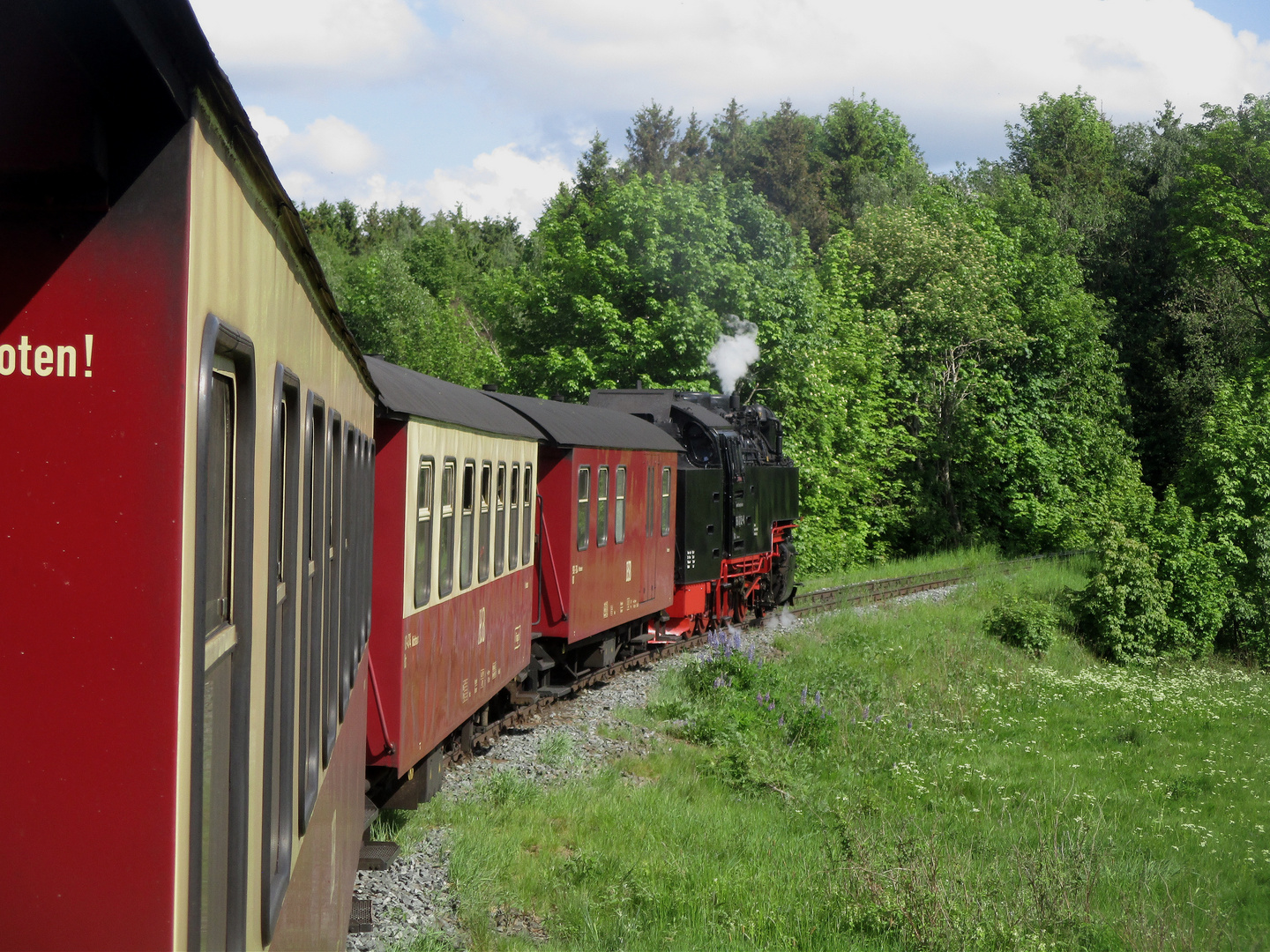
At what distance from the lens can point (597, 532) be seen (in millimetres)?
12742

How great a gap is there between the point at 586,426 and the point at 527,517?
2.28 meters

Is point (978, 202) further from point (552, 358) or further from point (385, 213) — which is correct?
point (385, 213)

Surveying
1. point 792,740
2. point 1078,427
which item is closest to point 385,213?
point 1078,427

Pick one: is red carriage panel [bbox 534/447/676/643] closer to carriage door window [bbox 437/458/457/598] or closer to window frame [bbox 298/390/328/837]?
carriage door window [bbox 437/458/457/598]

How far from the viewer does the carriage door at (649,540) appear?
49.2 feet

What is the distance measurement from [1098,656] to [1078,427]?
69.9 feet

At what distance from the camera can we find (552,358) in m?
27.2

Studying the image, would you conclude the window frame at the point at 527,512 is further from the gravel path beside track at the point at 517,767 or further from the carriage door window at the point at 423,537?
the carriage door window at the point at 423,537

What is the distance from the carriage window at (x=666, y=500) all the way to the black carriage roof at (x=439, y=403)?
5366 millimetres

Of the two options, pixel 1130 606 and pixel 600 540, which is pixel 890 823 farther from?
pixel 1130 606

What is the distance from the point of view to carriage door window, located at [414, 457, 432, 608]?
7184 millimetres

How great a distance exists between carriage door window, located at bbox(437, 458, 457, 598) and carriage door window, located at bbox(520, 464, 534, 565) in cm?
221

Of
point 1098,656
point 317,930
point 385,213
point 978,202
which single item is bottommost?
point 1098,656

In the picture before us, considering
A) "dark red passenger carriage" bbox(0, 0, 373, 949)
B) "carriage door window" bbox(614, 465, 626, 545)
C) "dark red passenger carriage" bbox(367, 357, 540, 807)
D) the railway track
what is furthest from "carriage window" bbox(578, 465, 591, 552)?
"dark red passenger carriage" bbox(0, 0, 373, 949)
